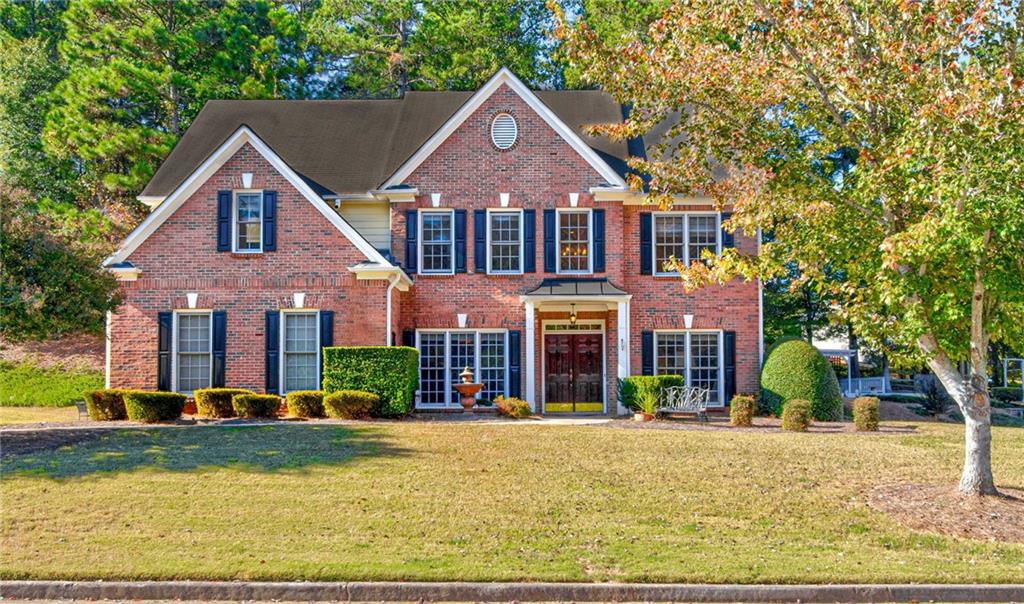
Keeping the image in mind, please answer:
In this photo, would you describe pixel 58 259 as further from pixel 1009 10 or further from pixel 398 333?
pixel 1009 10

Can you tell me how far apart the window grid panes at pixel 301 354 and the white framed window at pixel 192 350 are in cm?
187

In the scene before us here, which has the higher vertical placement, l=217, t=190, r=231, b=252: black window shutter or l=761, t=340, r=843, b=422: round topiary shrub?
l=217, t=190, r=231, b=252: black window shutter

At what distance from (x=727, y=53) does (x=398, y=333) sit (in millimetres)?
11739

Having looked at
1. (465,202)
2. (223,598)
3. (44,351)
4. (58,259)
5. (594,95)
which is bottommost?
(223,598)

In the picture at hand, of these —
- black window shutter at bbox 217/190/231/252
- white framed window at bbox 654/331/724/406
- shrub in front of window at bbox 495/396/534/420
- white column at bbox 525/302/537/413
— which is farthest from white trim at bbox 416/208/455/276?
white framed window at bbox 654/331/724/406

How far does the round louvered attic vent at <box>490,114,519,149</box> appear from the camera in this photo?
21.7 metres

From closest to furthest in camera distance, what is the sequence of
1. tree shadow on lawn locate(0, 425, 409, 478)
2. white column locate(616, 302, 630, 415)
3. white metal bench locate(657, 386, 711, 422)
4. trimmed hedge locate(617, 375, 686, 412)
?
1. tree shadow on lawn locate(0, 425, 409, 478)
2. white metal bench locate(657, 386, 711, 422)
3. trimmed hedge locate(617, 375, 686, 412)
4. white column locate(616, 302, 630, 415)

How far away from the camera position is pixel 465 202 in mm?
21766

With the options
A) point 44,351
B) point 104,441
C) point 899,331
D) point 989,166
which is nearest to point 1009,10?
point 989,166

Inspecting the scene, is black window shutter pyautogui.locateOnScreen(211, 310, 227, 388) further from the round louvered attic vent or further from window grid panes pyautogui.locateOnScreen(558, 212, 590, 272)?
window grid panes pyautogui.locateOnScreen(558, 212, 590, 272)

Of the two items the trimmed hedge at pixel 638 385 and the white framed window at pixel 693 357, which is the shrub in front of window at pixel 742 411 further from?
the white framed window at pixel 693 357

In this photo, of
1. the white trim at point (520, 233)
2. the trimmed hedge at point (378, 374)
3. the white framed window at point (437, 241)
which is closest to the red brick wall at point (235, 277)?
the trimmed hedge at point (378, 374)

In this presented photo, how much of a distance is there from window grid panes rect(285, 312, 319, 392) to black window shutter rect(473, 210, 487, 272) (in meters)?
4.41

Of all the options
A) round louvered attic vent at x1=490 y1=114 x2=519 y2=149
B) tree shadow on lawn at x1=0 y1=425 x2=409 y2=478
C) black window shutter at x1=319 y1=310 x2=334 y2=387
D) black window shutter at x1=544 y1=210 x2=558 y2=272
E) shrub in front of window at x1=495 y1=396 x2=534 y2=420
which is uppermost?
round louvered attic vent at x1=490 y1=114 x2=519 y2=149
